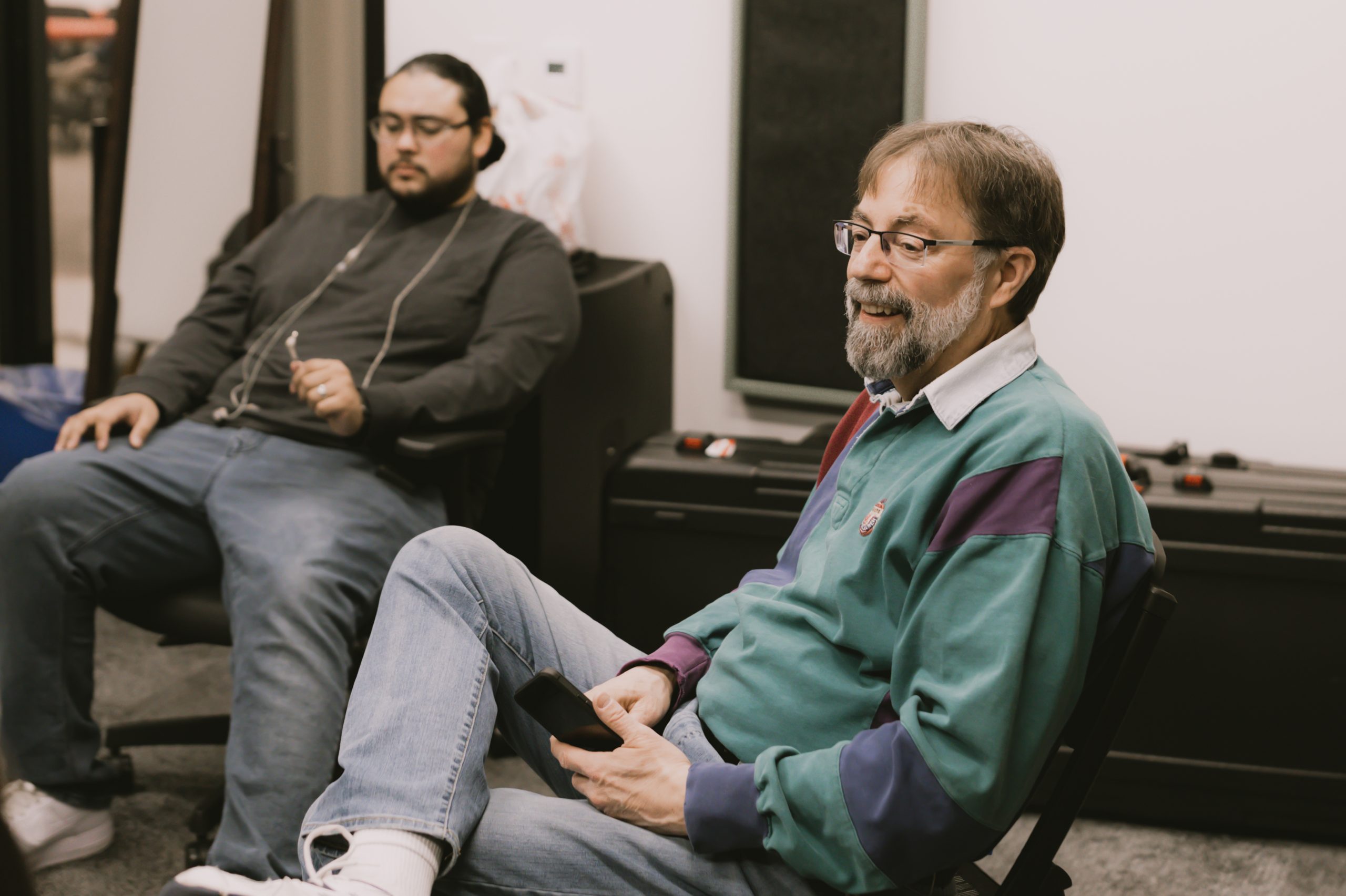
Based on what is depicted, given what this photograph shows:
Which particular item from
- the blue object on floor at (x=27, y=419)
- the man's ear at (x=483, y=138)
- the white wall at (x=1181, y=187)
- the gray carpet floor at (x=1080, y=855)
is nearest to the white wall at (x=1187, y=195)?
the white wall at (x=1181, y=187)

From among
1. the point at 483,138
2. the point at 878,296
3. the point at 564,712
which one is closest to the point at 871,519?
the point at 878,296

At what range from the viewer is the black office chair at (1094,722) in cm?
108

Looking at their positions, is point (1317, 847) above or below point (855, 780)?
below

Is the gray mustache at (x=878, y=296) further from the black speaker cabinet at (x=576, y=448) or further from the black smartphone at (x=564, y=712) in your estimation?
the black speaker cabinet at (x=576, y=448)

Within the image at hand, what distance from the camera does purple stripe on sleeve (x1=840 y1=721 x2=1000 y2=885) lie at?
1.03 m

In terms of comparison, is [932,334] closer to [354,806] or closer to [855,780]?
[855,780]

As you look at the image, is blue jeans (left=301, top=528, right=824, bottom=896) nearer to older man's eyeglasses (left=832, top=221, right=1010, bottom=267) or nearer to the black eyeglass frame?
older man's eyeglasses (left=832, top=221, right=1010, bottom=267)

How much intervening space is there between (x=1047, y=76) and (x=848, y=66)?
400 millimetres

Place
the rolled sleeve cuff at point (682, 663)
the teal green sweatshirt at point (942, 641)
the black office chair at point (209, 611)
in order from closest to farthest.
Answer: the teal green sweatshirt at point (942, 641) < the rolled sleeve cuff at point (682, 663) < the black office chair at point (209, 611)

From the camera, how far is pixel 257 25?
3232 millimetres

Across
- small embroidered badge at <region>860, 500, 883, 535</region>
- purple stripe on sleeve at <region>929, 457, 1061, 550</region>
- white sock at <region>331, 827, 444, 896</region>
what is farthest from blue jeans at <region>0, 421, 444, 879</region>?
purple stripe on sleeve at <region>929, 457, 1061, 550</region>

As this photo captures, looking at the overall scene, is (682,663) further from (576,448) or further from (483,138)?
(483,138)

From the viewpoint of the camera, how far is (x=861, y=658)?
1.19 metres

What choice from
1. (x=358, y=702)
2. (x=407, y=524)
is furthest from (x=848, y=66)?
(x=358, y=702)
